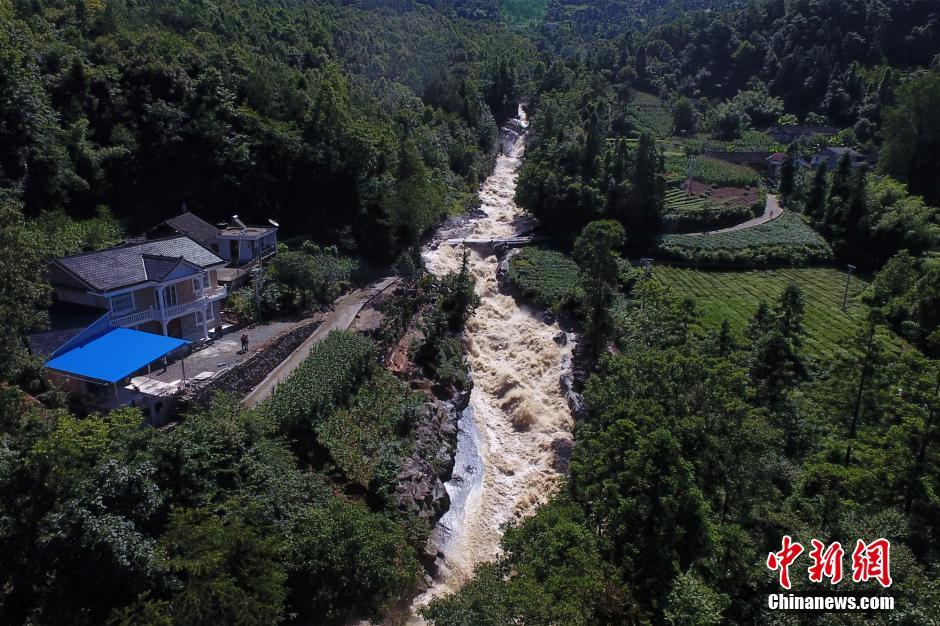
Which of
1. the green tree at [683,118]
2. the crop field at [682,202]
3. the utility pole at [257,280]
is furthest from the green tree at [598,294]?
the green tree at [683,118]

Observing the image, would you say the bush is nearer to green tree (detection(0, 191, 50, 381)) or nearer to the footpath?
the footpath

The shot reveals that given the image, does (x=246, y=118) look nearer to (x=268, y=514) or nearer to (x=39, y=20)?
(x=39, y=20)

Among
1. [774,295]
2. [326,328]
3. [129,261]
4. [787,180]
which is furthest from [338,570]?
[787,180]

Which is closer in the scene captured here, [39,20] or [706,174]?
[39,20]

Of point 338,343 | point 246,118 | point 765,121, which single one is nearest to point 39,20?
point 246,118

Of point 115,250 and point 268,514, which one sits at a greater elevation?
point 115,250

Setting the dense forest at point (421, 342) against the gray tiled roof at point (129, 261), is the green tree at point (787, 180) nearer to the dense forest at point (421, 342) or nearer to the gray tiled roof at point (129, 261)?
the dense forest at point (421, 342)
